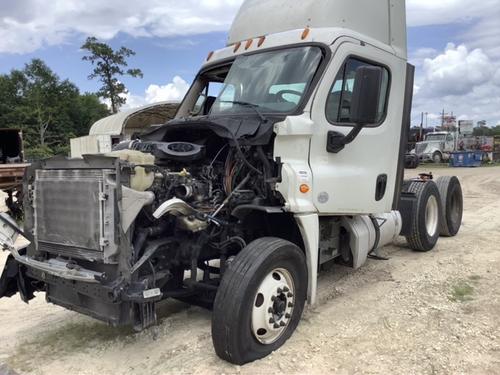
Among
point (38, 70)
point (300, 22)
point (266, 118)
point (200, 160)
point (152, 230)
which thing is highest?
point (38, 70)

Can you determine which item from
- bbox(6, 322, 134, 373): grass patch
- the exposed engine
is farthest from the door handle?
bbox(6, 322, 134, 373): grass patch

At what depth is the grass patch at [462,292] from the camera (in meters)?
5.52

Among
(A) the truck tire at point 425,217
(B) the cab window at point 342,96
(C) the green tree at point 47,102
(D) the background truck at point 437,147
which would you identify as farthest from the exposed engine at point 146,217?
(C) the green tree at point 47,102

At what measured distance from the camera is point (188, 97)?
6.60 m

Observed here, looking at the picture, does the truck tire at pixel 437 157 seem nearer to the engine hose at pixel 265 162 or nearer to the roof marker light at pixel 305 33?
the roof marker light at pixel 305 33

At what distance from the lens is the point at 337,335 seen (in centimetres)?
459

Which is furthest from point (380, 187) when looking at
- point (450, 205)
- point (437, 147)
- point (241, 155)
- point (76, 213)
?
point (437, 147)

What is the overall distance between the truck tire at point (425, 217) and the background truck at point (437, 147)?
28.1m

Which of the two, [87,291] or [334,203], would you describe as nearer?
[87,291]

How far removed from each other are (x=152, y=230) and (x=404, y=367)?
2301mm

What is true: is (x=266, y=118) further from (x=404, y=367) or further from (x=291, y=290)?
(x=404, y=367)

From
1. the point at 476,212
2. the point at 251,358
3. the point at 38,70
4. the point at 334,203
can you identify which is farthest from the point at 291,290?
the point at 38,70

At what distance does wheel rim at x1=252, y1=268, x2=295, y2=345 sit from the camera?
4.10 m

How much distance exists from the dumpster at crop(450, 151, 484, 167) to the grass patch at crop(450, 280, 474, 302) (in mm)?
29008
